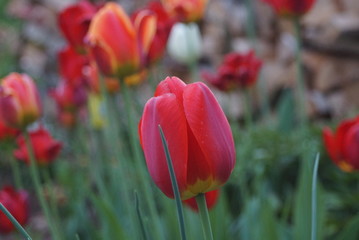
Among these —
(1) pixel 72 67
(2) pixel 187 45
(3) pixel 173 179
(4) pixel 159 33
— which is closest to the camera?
(3) pixel 173 179

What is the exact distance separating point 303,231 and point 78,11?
615 mm

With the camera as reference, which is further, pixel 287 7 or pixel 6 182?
pixel 6 182

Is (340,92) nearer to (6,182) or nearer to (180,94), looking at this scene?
(6,182)

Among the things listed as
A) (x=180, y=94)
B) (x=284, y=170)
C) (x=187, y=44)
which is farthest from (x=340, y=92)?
(x=180, y=94)

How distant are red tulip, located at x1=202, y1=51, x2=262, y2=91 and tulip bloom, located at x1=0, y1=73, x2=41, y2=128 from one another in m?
0.53

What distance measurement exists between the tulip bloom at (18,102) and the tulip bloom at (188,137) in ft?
1.93

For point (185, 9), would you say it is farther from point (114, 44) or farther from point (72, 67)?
point (114, 44)

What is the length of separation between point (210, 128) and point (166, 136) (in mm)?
45

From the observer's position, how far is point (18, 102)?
1.16 meters

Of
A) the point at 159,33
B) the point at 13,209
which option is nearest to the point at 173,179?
the point at 13,209

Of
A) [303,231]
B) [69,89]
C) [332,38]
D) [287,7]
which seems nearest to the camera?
[303,231]

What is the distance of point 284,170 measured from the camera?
7.07 ft

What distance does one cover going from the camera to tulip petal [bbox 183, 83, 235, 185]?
0.61 m

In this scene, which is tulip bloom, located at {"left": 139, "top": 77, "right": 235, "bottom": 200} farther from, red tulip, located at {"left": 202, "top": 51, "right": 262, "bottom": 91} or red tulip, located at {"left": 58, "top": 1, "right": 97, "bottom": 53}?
red tulip, located at {"left": 202, "top": 51, "right": 262, "bottom": 91}
